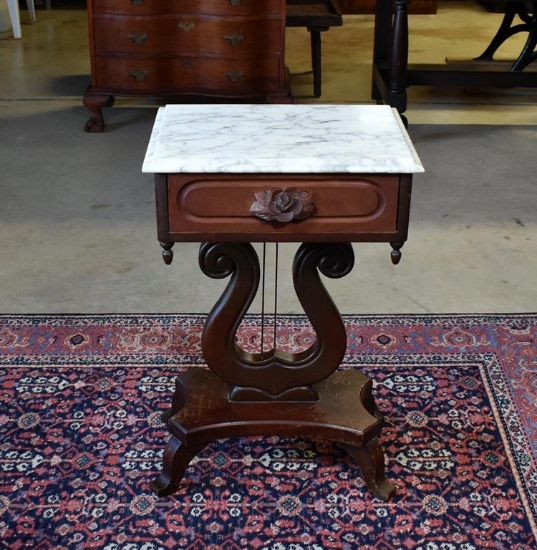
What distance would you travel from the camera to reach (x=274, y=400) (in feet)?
8.36

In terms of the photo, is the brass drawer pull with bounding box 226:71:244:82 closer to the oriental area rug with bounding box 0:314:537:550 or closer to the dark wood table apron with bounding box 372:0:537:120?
the dark wood table apron with bounding box 372:0:537:120

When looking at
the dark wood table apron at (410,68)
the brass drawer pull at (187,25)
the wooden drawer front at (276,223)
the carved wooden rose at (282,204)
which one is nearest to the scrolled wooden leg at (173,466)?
the wooden drawer front at (276,223)

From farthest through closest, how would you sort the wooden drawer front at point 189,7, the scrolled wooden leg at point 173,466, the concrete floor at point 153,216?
the wooden drawer front at point 189,7
the concrete floor at point 153,216
the scrolled wooden leg at point 173,466

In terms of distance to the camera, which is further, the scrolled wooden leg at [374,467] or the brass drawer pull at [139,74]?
the brass drawer pull at [139,74]

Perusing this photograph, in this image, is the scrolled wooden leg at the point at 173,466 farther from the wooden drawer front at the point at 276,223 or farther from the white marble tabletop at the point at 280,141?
the white marble tabletop at the point at 280,141

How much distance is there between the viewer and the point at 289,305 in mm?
3475

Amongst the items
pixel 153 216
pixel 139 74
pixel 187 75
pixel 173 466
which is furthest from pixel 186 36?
pixel 173 466

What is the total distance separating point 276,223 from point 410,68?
3.59 metres

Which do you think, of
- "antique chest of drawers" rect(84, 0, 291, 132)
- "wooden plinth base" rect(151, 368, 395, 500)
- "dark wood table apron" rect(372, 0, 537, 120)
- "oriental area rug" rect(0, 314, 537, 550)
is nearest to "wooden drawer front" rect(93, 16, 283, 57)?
"antique chest of drawers" rect(84, 0, 291, 132)

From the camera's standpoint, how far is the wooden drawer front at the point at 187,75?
5.05 metres

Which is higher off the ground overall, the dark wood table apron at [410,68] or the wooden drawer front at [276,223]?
the wooden drawer front at [276,223]

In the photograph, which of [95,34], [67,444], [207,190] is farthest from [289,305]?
[95,34]

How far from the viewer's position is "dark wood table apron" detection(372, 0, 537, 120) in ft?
16.1

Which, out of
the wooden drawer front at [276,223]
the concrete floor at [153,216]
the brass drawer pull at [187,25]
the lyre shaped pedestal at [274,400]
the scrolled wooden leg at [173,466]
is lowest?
the concrete floor at [153,216]
